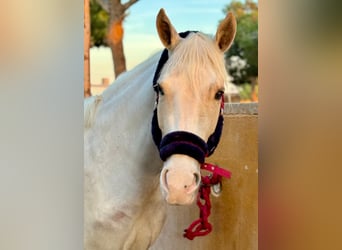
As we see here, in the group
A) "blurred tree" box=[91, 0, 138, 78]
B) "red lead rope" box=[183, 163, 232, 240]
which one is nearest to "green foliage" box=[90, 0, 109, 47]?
"blurred tree" box=[91, 0, 138, 78]

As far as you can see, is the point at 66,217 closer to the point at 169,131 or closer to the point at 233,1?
the point at 169,131

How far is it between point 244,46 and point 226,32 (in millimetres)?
43

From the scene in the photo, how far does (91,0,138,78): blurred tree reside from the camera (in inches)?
31.0

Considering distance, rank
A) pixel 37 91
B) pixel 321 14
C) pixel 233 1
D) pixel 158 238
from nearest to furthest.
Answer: pixel 321 14
pixel 37 91
pixel 233 1
pixel 158 238

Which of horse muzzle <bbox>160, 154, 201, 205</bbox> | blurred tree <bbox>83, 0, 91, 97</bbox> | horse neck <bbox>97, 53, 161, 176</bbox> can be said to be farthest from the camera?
horse neck <bbox>97, 53, 161, 176</bbox>

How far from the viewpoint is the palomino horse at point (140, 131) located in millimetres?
661

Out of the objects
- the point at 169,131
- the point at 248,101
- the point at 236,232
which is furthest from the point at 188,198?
the point at 236,232

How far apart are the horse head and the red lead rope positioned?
23 cm

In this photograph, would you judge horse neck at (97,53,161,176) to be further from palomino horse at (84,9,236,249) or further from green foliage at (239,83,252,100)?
green foliage at (239,83,252,100)

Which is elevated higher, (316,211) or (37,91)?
(37,91)

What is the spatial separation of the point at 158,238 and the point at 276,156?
61 centimetres

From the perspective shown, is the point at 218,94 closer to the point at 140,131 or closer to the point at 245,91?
the point at 245,91

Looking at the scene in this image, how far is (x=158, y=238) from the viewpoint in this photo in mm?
993

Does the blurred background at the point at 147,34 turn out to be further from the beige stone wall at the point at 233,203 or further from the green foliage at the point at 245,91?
the beige stone wall at the point at 233,203
